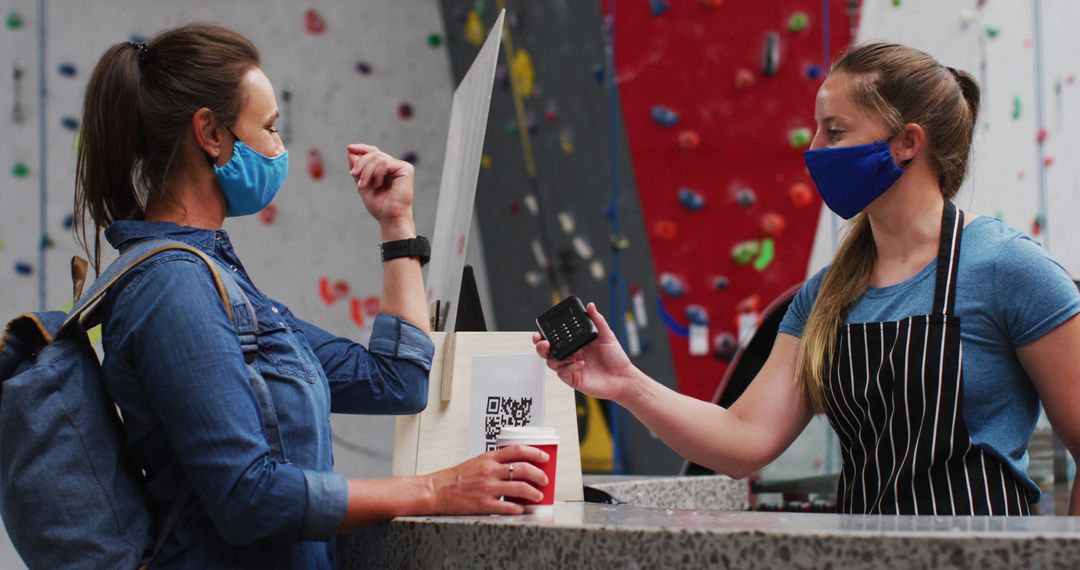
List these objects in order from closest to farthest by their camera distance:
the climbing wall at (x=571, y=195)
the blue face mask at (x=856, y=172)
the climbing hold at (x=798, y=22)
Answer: the blue face mask at (x=856, y=172) < the climbing hold at (x=798, y=22) < the climbing wall at (x=571, y=195)

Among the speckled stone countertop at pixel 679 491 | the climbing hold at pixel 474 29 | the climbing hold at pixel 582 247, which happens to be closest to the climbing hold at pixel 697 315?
the climbing hold at pixel 582 247

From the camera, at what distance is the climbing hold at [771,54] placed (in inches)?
182

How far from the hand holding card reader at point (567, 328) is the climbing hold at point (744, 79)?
3.03 m

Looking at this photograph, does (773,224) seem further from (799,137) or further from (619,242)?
(619,242)

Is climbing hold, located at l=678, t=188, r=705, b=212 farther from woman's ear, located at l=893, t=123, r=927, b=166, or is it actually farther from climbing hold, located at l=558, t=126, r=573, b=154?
woman's ear, located at l=893, t=123, r=927, b=166

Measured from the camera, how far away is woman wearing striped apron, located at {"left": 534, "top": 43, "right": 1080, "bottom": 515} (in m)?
1.80

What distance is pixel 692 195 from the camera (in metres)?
4.85

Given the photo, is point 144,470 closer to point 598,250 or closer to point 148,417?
point 148,417

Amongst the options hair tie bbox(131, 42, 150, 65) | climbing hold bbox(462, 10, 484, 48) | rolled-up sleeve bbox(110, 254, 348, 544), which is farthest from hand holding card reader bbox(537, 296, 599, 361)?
climbing hold bbox(462, 10, 484, 48)

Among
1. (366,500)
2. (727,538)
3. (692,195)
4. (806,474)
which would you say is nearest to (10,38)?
(692,195)

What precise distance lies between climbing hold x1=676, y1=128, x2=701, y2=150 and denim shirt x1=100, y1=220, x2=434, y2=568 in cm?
338

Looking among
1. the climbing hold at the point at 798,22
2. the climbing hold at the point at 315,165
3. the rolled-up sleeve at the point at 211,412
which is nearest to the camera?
the rolled-up sleeve at the point at 211,412

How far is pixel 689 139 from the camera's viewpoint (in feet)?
15.8

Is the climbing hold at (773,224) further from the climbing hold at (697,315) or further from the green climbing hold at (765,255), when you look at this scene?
the climbing hold at (697,315)
